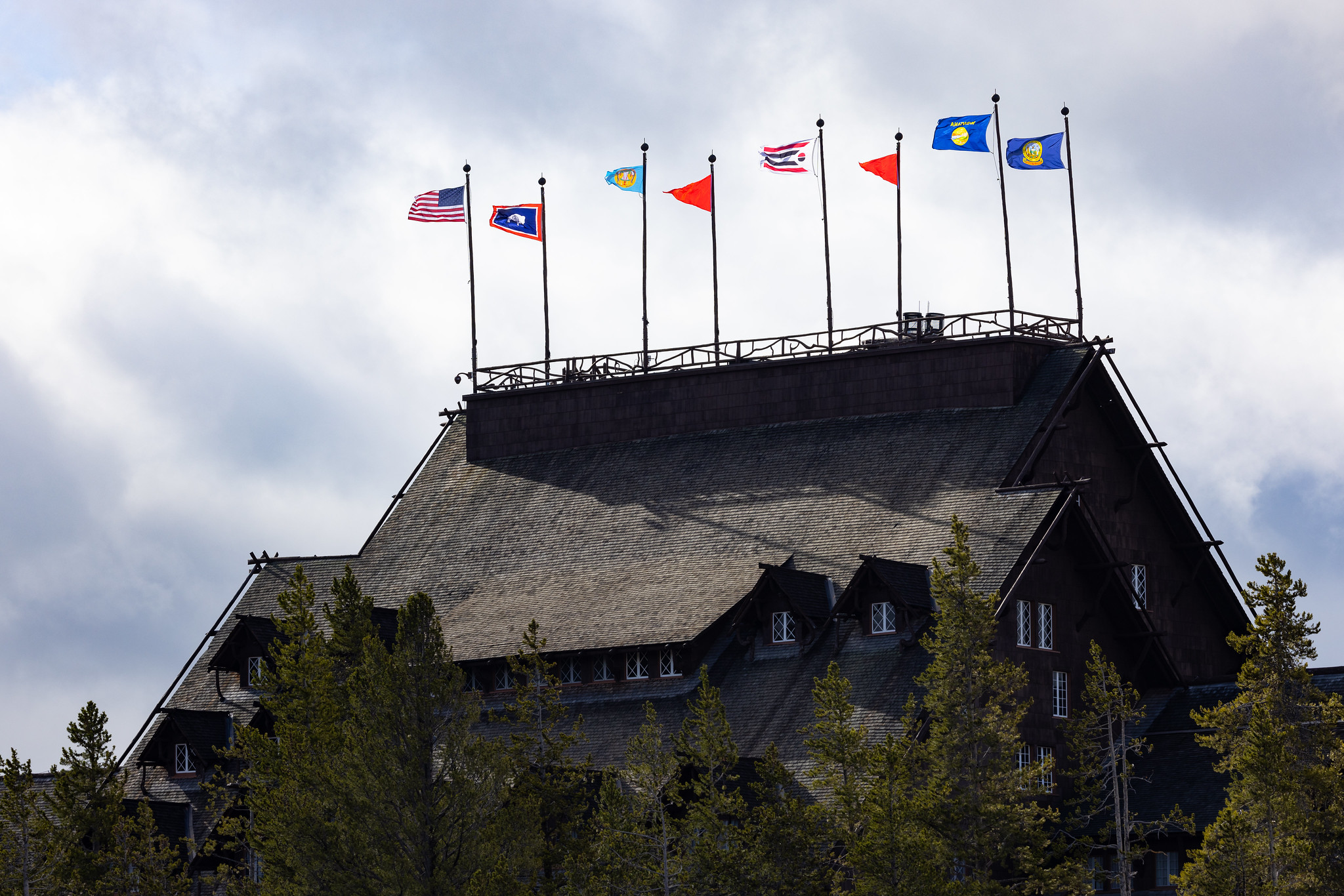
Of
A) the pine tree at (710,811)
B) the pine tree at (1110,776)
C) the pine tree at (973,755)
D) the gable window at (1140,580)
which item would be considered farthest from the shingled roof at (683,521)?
the pine tree at (710,811)

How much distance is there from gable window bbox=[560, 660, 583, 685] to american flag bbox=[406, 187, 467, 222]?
84.7ft

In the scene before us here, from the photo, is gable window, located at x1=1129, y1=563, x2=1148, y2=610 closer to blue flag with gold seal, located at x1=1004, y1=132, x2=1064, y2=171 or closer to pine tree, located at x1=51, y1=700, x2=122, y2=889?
blue flag with gold seal, located at x1=1004, y1=132, x2=1064, y2=171

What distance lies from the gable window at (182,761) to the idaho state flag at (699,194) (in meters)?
28.9

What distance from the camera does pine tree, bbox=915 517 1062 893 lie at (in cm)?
5269

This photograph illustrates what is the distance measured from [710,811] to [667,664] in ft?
54.6

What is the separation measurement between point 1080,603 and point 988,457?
6615mm

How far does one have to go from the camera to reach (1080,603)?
68.9 m

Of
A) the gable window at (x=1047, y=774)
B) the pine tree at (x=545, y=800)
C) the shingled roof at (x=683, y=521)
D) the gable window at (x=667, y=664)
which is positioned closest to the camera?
the pine tree at (x=545, y=800)

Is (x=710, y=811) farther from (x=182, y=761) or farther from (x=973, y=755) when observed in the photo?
(x=182, y=761)

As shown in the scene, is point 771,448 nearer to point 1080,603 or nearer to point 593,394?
point 593,394

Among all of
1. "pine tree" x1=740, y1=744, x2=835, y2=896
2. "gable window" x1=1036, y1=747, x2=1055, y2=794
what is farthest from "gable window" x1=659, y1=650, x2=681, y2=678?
"pine tree" x1=740, y1=744, x2=835, y2=896

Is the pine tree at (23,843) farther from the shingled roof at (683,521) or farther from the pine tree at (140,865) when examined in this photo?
the shingled roof at (683,521)

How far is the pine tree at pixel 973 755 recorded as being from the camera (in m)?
52.7

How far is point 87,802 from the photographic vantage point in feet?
216
